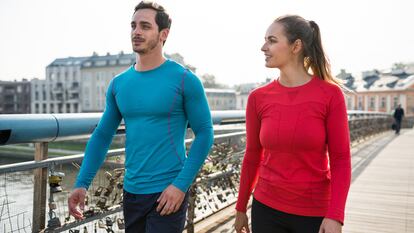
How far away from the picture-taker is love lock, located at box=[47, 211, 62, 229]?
2627 mm

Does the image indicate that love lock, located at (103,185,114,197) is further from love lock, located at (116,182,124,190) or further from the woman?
the woman

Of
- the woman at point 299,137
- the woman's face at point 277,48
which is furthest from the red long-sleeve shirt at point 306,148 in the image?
the woman's face at point 277,48

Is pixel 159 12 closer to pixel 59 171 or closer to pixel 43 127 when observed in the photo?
pixel 43 127

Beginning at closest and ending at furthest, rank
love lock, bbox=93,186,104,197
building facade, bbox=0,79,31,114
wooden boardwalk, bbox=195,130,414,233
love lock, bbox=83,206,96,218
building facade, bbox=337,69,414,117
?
love lock, bbox=83,206,96,218 < love lock, bbox=93,186,104,197 < wooden boardwalk, bbox=195,130,414,233 < building facade, bbox=337,69,414,117 < building facade, bbox=0,79,31,114

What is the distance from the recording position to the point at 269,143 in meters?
2.07

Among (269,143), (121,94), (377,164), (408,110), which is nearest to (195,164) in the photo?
(269,143)

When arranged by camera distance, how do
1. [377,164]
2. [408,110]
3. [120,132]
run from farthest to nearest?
[408,110]
[377,164]
[120,132]

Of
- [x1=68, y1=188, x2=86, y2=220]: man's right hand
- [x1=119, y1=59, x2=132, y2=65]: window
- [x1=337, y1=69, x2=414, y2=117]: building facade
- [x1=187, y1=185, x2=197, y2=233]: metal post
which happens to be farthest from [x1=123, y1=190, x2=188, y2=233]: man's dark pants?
[x1=119, y1=59, x2=132, y2=65]: window

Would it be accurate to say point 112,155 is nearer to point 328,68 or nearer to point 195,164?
point 195,164

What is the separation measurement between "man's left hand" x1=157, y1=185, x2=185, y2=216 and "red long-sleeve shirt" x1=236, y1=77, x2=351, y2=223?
0.40m

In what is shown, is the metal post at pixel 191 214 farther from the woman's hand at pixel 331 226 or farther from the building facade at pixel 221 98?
the building facade at pixel 221 98

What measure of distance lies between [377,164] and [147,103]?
9.43 metres

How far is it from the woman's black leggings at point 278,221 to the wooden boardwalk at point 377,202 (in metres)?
2.44

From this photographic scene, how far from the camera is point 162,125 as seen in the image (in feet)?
6.87
